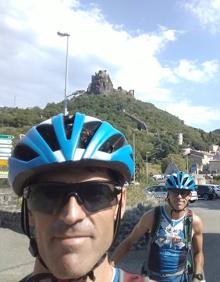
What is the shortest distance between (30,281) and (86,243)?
30 cm

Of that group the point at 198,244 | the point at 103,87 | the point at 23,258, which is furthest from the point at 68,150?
the point at 103,87

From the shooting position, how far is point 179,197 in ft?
14.8

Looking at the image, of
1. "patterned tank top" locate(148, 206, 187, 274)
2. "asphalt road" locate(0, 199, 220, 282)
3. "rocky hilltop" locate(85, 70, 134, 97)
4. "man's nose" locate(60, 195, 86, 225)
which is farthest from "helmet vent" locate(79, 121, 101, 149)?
"rocky hilltop" locate(85, 70, 134, 97)

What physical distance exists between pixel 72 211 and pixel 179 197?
9.65ft

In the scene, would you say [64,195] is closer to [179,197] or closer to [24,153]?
[24,153]

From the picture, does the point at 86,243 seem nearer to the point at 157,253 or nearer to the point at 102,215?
the point at 102,215

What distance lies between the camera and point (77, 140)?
178cm

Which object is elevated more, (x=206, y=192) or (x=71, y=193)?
(x=71, y=193)

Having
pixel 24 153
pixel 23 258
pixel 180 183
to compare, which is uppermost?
pixel 24 153

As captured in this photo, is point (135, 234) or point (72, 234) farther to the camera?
point (135, 234)

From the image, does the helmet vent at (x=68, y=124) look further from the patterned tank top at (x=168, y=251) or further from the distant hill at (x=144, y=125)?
the distant hill at (x=144, y=125)

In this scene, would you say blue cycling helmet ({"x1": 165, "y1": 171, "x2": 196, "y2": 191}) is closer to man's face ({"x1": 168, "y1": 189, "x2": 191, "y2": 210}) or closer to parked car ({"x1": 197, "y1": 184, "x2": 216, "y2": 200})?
man's face ({"x1": 168, "y1": 189, "x2": 191, "y2": 210})

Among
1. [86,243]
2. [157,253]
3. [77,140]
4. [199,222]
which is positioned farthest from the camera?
[199,222]

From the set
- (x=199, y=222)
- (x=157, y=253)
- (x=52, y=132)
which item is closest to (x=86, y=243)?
(x=52, y=132)
